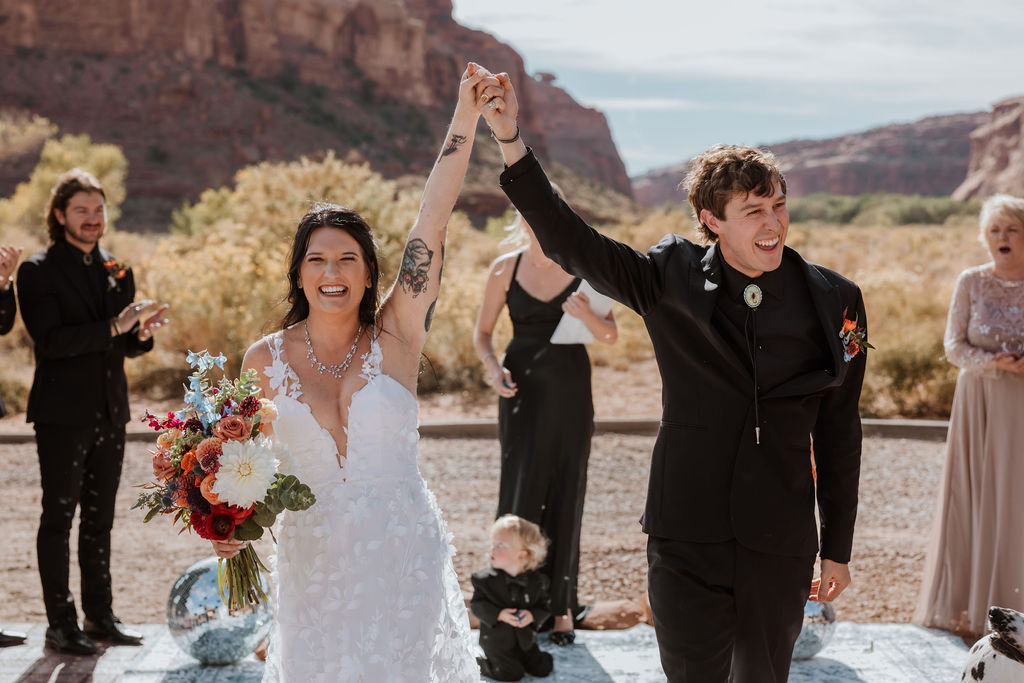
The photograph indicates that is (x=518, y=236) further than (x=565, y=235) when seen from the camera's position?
Yes

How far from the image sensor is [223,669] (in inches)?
184

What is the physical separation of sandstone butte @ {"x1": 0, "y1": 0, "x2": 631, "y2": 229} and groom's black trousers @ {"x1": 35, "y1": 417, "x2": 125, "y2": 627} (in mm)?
52224

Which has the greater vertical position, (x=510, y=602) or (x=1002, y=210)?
(x=1002, y=210)

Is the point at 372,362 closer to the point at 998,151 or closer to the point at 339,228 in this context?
the point at 339,228

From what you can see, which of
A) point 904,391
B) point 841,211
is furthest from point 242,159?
point 904,391

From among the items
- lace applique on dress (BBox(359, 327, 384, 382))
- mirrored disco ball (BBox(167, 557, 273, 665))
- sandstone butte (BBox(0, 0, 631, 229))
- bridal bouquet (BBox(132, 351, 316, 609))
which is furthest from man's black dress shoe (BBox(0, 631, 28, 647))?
sandstone butte (BBox(0, 0, 631, 229))

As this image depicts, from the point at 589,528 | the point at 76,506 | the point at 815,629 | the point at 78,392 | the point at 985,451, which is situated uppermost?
the point at 78,392

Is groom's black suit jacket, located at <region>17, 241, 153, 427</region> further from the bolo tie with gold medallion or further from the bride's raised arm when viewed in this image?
the bolo tie with gold medallion

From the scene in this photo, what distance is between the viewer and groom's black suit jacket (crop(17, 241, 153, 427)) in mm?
4840

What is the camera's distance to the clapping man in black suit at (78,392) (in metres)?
4.84

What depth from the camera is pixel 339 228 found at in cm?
319

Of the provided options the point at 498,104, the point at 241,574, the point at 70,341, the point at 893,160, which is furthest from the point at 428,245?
the point at 893,160

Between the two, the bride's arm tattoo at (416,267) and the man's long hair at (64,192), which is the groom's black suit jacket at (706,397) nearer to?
the bride's arm tattoo at (416,267)

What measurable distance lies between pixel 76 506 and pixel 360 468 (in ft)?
8.33
